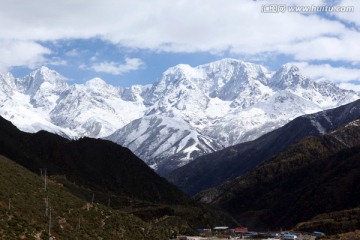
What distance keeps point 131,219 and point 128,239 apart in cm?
1633

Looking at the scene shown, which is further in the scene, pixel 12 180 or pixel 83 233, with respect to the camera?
pixel 12 180

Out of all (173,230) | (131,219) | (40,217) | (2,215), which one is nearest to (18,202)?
(40,217)

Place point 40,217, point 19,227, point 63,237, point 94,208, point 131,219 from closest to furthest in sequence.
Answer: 1. point 19,227
2. point 63,237
3. point 40,217
4. point 94,208
5. point 131,219

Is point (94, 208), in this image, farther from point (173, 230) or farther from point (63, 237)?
point (173, 230)

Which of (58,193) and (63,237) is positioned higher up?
(58,193)

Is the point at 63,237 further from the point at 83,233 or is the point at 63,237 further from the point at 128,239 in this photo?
the point at 128,239

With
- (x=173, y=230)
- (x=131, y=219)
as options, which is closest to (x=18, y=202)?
(x=131, y=219)

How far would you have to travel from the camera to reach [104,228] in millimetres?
116938

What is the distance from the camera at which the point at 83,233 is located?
10644cm

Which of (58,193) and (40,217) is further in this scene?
(58,193)

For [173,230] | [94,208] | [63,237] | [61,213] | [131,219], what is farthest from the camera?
[173,230]

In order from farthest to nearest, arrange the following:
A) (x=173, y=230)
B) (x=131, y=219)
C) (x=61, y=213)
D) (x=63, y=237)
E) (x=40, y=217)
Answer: (x=173, y=230)
(x=131, y=219)
(x=61, y=213)
(x=40, y=217)
(x=63, y=237)

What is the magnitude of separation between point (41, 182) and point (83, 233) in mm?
28575

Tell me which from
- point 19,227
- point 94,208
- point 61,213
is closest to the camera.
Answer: point 19,227
